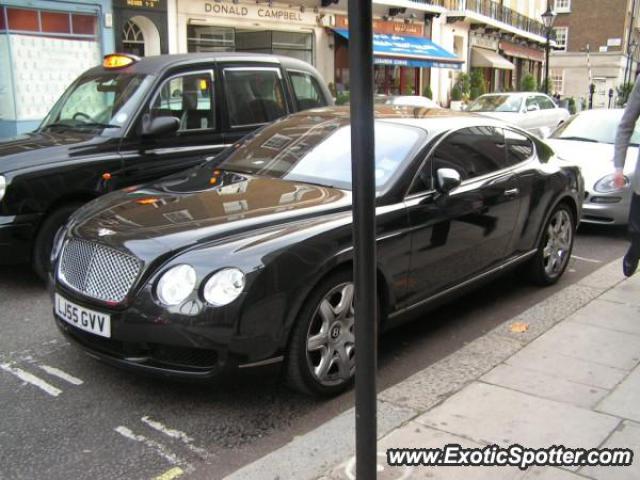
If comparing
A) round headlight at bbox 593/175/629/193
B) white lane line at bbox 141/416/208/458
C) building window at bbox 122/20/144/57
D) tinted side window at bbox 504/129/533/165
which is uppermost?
building window at bbox 122/20/144/57

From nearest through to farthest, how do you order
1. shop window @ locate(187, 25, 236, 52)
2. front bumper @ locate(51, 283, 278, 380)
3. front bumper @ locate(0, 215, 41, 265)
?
front bumper @ locate(51, 283, 278, 380), front bumper @ locate(0, 215, 41, 265), shop window @ locate(187, 25, 236, 52)

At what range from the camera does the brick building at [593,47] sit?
5747 cm

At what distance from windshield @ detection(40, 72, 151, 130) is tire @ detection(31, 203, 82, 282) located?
0.93m

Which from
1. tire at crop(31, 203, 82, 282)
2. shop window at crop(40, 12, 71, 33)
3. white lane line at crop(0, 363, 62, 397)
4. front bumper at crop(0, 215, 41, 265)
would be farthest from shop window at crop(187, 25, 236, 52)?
white lane line at crop(0, 363, 62, 397)

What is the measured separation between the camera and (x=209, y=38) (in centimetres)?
1933

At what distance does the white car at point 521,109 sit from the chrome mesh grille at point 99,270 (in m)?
15.7

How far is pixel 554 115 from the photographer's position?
66.2ft

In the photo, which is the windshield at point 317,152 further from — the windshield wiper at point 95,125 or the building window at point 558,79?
the building window at point 558,79

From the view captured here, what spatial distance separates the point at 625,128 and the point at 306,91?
12.1 feet

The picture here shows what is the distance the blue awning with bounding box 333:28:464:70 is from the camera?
2380 centimetres

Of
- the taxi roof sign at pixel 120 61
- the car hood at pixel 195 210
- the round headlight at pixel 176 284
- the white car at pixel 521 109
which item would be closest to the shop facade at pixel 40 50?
the taxi roof sign at pixel 120 61

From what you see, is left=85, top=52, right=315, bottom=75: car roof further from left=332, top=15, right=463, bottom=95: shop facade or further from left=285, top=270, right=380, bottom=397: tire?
left=332, top=15, right=463, bottom=95: shop facade

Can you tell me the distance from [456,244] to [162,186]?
81.3 inches

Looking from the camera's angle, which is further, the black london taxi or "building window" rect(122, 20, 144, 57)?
"building window" rect(122, 20, 144, 57)
